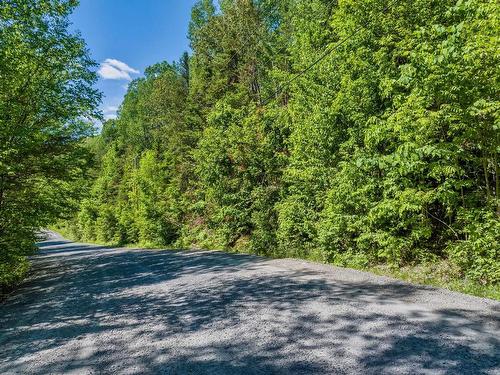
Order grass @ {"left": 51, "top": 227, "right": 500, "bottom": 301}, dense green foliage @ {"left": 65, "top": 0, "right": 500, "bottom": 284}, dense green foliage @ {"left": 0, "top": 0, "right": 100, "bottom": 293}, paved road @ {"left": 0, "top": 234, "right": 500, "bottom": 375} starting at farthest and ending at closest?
dense green foliage @ {"left": 0, "top": 0, "right": 100, "bottom": 293}
dense green foliage @ {"left": 65, "top": 0, "right": 500, "bottom": 284}
grass @ {"left": 51, "top": 227, "right": 500, "bottom": 301}
paved road @ {"left": 0, "top": 234, "right": 500, "bottom": 375}

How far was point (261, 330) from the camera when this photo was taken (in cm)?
471

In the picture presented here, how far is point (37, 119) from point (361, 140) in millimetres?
10036

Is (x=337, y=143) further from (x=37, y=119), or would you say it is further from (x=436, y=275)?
(x=37, y=119)

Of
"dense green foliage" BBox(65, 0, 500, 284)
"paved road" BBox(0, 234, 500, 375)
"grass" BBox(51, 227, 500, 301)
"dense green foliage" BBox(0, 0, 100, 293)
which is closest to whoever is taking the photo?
"paved road" BBox(0, 234, 500, 375)

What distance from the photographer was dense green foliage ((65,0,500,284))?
6.65 meters

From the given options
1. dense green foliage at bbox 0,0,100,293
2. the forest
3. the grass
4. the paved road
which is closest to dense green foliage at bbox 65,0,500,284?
the forest

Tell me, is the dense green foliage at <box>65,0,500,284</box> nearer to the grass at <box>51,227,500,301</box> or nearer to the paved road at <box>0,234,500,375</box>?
the grass at <box>51,227,500,301</box>

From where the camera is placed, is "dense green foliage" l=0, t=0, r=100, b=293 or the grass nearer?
the grass

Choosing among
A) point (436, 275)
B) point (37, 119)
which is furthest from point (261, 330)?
point (37, 119)

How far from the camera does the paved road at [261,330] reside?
368 cm

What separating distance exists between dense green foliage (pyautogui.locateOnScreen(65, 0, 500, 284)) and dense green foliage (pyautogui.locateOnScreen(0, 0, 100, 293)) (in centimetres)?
355

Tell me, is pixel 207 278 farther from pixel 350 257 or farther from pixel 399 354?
pixel 399 354

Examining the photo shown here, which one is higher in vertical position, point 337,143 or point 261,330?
point 337,143

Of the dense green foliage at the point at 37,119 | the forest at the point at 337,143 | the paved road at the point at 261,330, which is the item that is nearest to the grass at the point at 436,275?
the forest at the point at 337,143
